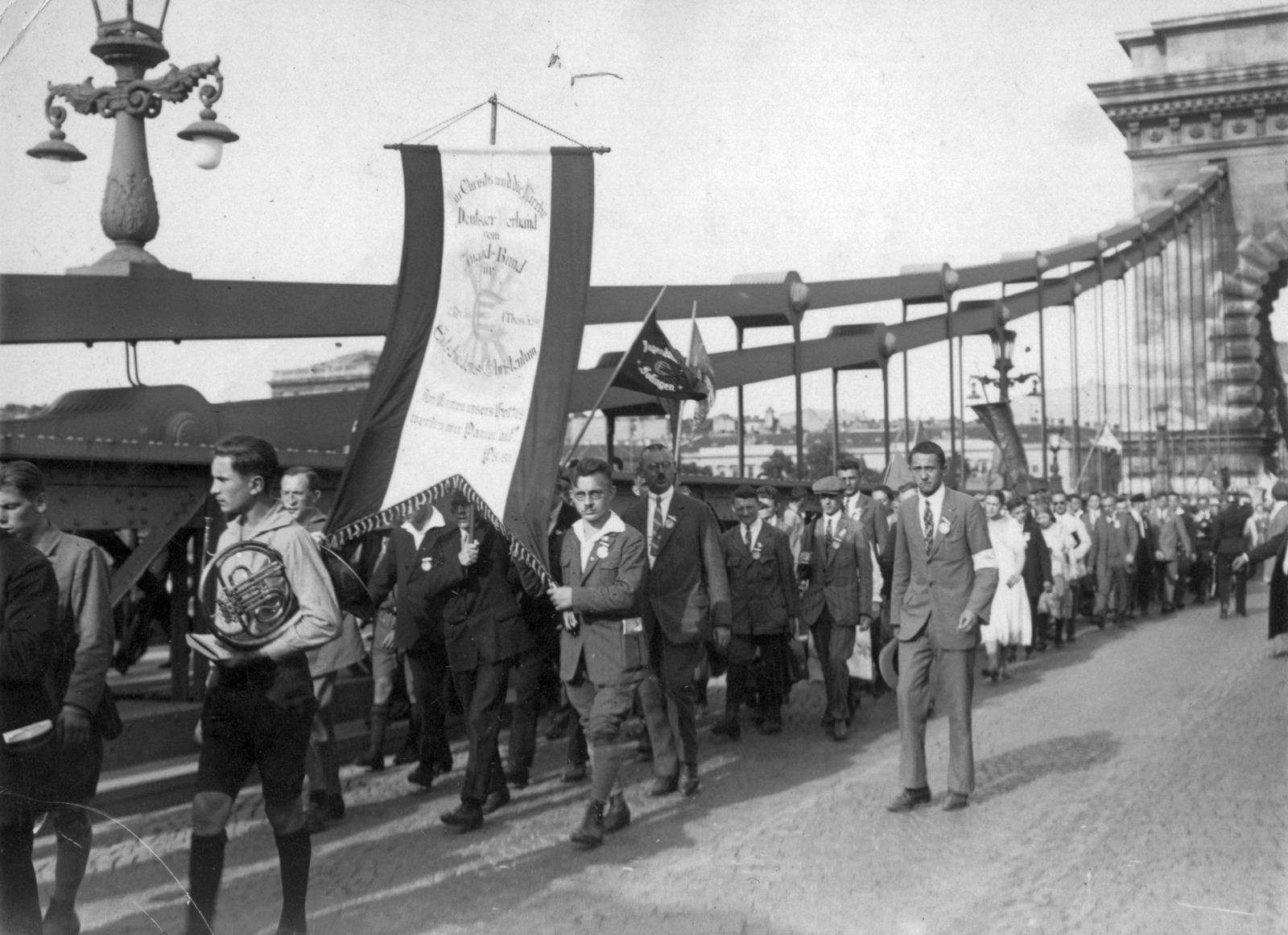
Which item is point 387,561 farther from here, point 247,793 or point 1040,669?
point 1040,669

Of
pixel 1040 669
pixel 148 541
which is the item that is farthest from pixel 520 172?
pixel 1040 669

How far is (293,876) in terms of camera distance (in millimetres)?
3684

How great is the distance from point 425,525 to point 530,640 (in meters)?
0.97

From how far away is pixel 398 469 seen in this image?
493 cm

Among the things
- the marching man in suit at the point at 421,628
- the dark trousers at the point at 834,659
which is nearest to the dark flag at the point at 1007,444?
the dark trousers at the point at 834,659

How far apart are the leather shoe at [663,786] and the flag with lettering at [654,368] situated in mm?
1801

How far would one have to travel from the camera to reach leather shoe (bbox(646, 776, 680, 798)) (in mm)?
5844

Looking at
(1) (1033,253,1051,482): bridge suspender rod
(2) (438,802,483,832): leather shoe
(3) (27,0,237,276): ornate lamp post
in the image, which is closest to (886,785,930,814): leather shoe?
Answer: (2) (438,802,483,832): leather shoe

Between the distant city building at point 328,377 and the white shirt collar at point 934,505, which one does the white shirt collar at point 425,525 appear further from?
the distant city building at point 328,377

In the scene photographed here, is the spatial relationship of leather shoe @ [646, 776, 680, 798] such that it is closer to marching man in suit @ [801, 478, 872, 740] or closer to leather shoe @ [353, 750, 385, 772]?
leather shoe @ [353, 750, 385, 772]

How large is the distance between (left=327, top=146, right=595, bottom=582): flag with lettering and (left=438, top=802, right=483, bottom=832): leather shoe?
0.98 m

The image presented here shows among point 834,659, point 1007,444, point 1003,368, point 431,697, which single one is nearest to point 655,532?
point 431,697

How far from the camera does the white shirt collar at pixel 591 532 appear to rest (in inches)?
210

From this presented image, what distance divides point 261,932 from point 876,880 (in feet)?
6.09
